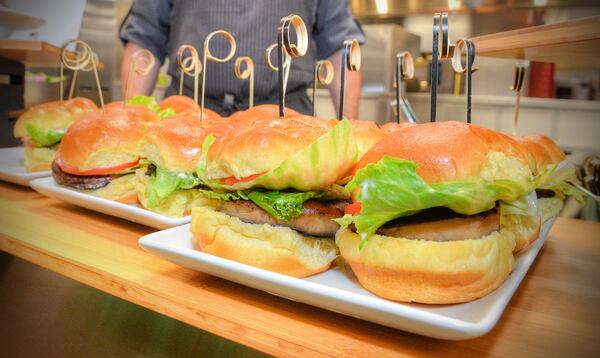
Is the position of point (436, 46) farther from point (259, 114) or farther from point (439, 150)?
point (259, 114)

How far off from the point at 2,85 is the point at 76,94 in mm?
1454

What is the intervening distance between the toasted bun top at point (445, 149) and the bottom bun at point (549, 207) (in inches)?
19.2

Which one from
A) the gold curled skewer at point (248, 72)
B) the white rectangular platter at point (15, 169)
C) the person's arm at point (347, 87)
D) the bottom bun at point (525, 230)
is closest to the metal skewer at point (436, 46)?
the bottom bun at point (525, 230)

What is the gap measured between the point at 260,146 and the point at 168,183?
0.50 meters

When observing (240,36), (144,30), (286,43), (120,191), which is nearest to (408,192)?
(286,43)

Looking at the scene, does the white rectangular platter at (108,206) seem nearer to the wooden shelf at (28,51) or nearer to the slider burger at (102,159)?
the slider burger at (102,159)

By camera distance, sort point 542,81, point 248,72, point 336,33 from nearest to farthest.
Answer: point 248,72 < point 336,33 < point 542,81

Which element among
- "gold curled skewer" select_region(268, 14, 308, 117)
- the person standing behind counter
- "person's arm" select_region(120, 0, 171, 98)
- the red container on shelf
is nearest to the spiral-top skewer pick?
"gold curled skewer" select_region(268, 14, 308, 117)

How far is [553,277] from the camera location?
1125mm

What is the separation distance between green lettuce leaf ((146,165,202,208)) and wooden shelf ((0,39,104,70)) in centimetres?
51

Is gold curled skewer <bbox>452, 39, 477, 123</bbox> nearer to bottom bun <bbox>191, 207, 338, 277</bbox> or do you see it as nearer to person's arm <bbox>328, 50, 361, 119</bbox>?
bottom bun <bbox>191, 207, 338, 277</bbox>

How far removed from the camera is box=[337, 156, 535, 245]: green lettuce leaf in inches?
32.0

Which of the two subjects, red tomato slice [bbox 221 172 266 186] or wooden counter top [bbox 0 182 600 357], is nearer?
wooden counter top [bbox 0 182 600 357]

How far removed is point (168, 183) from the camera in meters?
1.46
